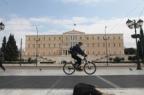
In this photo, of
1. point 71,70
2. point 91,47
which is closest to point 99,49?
point 91,47

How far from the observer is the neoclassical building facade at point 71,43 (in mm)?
163625

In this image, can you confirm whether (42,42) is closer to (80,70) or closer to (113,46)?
(113,46)

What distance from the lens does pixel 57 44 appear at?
168000mm

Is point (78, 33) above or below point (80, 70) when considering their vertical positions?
above

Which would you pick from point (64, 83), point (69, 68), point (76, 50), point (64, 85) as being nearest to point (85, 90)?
point (64, 85)

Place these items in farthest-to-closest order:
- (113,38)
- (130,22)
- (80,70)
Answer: (113,38) < (130,22) < (80,70)

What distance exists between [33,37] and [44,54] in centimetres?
1142

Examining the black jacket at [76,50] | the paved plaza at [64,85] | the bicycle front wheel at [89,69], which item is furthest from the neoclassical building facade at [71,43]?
the paved plaza at [64,85]

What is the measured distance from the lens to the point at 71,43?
16575 cm

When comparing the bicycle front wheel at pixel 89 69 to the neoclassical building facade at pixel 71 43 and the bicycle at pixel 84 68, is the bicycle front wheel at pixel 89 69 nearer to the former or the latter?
the bicycle at pixel 84 68

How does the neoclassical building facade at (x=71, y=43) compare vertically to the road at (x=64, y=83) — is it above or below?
above

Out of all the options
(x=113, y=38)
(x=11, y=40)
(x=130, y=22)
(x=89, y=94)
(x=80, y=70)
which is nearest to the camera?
(x=89, y=94)

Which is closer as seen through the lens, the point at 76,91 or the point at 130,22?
the point at 76,91

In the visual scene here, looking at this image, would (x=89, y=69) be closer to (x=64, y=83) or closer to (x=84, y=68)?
(x=84, y=68)
